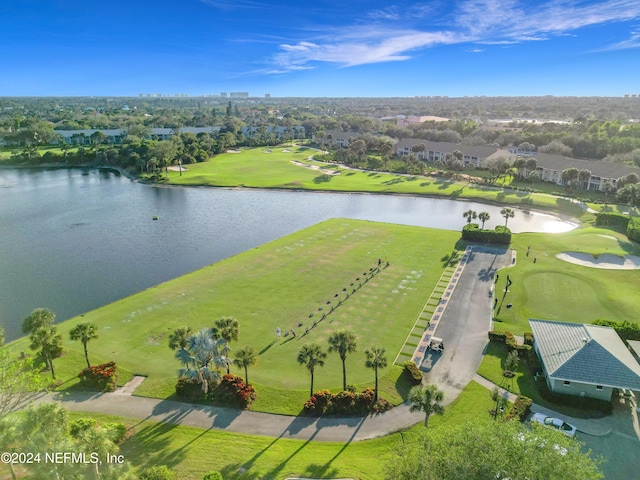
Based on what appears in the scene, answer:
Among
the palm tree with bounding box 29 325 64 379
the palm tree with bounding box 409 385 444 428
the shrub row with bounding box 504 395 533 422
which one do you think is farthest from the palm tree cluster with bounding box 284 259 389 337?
the palm tree with bounding box 29 325 64 379

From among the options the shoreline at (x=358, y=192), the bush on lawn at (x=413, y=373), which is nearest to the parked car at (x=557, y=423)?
the bush on lawn at (x=413, y=373)

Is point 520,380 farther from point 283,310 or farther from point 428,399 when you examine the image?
point 283,310

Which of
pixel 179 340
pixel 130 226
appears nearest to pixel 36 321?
pixel 179 340

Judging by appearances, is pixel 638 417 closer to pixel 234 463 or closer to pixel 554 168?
pixel 234 463

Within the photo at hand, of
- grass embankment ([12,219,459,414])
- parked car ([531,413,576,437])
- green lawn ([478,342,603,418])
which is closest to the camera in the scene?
parked car ([531,413,576,437])

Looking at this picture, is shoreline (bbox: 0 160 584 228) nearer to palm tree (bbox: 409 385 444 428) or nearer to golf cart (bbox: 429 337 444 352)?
golf cart (bbox: 429 337 444 352)

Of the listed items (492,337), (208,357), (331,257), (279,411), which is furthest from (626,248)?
(208,357)

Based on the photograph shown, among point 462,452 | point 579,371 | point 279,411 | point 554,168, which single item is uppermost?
point 554,168
